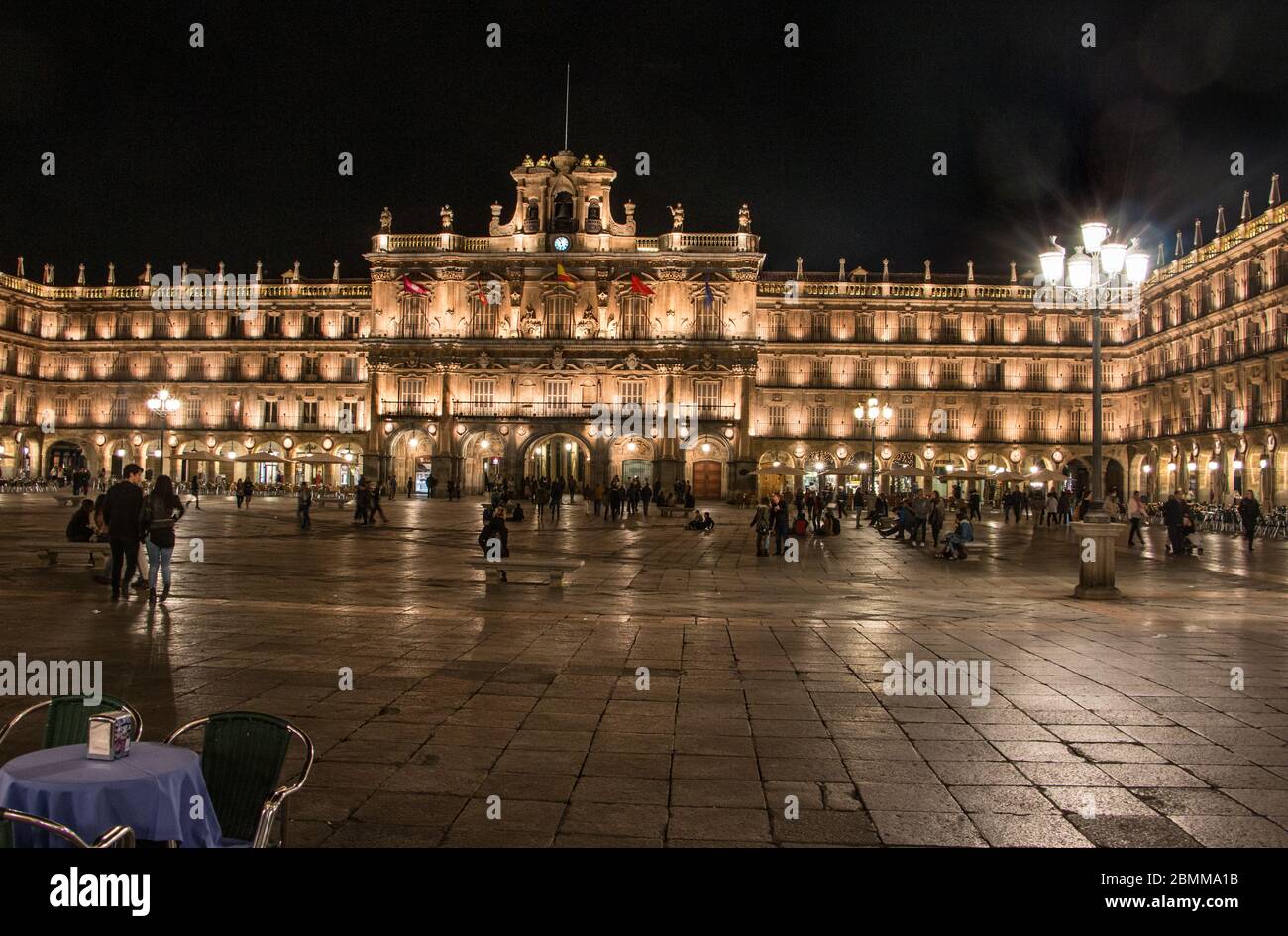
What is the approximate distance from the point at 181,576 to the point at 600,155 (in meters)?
42.3

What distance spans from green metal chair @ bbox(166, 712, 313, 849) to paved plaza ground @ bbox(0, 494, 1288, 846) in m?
0.65

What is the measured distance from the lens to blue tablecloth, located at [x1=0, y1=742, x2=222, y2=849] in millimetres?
3006

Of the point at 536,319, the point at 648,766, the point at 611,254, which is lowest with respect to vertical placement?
the point at 648,766

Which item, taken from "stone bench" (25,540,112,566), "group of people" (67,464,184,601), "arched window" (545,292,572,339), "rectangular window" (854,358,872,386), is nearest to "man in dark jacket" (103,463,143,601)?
"group of people" (67,464,184,601)

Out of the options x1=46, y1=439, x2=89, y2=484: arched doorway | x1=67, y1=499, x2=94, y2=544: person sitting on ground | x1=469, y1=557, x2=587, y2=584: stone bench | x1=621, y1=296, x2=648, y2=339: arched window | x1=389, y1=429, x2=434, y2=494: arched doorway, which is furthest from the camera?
x1=46, y1=439, x2=89, y2=484: arched doorway

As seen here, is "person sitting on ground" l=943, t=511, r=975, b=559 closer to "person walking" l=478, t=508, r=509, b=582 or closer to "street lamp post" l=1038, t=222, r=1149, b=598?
"street lamp post" l=1038, t=222, r=1149, b=598

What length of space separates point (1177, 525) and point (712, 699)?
18.1m

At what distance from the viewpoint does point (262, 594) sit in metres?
12.4

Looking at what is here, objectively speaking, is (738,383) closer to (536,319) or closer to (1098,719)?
(536,319)

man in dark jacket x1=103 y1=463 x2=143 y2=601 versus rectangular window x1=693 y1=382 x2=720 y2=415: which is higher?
rectangular window x1=693 y1=382 x2=720 y2=415

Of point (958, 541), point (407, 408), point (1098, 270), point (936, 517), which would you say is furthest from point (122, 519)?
point (407, 408)
